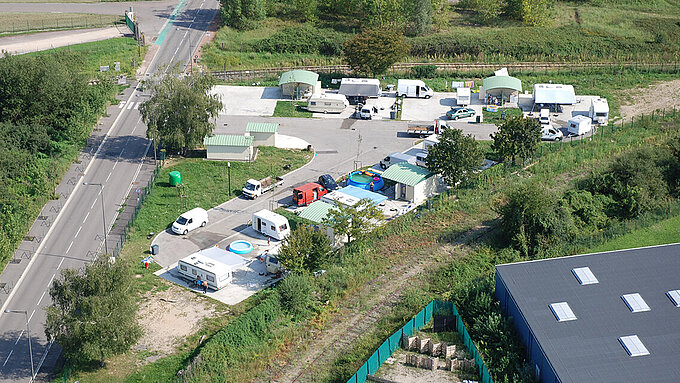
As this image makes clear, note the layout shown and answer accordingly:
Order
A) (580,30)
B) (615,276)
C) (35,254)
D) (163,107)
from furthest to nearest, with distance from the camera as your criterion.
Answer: (580,30), (163,107), (35,254), (615,276)

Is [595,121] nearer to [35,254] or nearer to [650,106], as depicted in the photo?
[650,106]

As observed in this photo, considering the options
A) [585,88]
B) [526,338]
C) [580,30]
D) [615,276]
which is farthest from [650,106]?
[526,338]

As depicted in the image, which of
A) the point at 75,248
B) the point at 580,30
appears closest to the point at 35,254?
the point at 75,248

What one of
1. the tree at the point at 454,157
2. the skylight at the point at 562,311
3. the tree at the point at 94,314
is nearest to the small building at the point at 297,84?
the tree at the point at 454,157

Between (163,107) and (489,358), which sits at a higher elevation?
(163,107)

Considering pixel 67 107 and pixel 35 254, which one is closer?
pixel 35 254

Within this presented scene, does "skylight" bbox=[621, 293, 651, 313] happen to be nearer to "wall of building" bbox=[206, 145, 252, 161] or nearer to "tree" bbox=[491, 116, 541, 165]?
"tree" bbox=[491, 116, 541, 165]

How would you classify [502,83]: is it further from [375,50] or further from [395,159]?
[395,159]

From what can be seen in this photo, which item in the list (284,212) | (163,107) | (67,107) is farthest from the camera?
(67,107)
